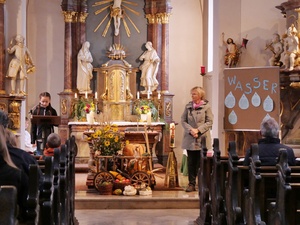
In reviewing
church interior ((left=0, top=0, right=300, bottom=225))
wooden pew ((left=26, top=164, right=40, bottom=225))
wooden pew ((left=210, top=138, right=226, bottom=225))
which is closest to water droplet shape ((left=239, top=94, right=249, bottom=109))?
church interior ((left=0, top=0, right=300, bottom=225))

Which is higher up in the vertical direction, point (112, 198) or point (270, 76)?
point (270, 76)

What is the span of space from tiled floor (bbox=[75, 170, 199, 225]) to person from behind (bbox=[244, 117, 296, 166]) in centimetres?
245

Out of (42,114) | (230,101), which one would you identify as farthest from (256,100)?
(42,114)

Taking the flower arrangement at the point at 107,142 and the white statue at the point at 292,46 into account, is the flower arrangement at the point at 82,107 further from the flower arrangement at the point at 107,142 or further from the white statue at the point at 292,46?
the white statue at the point at 292,46

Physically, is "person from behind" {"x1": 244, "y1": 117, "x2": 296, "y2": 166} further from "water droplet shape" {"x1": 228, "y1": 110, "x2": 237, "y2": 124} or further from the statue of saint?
the statue of saint

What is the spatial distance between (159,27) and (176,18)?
869mm

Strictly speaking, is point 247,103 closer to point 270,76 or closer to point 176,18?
point 270,76

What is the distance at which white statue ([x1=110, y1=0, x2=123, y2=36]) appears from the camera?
51.8 ft

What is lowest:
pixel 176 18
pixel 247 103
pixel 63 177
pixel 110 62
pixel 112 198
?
pixel 112 198

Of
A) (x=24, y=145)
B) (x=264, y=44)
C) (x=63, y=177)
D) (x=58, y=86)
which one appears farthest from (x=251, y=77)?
(x=58, y=86)

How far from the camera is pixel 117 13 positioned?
15.8 metres

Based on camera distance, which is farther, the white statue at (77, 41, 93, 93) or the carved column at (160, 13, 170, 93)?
the carved column at (160, 13, 170, 93)

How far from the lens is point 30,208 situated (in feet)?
12.1

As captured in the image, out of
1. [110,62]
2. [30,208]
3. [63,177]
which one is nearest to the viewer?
[30,208]
